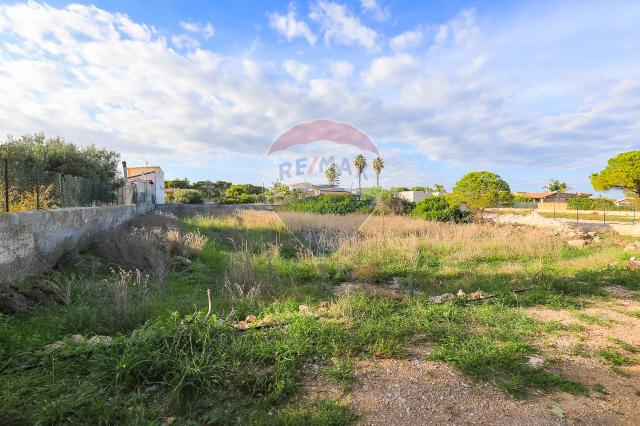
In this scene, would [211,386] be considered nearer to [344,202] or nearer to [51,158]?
[51,158]

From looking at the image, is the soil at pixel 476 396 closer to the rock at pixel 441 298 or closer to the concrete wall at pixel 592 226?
the rock at pixel 441 298

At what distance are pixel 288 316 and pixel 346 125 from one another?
7806mm

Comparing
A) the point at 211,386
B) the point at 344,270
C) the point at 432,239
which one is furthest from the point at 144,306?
the point at 432,239

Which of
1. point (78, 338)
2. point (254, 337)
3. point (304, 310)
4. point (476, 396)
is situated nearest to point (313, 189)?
point (304, 310)

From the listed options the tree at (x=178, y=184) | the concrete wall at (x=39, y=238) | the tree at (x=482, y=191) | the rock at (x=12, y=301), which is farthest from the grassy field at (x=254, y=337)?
the tree at (x=178, y=184)

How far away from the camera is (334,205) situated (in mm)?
20234

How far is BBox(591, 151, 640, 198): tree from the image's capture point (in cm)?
2383

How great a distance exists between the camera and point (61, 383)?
8.36 ft

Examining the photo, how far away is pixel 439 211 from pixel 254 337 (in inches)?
595

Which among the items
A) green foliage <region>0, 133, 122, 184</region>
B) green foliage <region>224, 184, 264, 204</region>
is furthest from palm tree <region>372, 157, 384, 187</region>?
green foliage <region>0, 133, 122, 184</region>

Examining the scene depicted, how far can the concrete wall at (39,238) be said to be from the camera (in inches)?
194

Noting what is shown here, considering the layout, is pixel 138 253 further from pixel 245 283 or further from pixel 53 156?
pixel 53 156

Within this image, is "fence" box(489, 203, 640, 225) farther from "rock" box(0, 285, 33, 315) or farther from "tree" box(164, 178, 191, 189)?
"tree" box(164, 178, 191, 189)

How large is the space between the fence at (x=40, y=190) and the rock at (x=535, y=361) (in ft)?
23.2
